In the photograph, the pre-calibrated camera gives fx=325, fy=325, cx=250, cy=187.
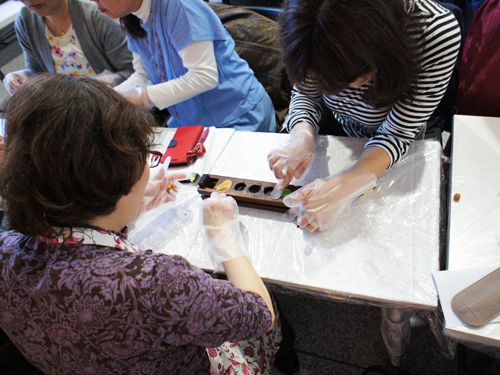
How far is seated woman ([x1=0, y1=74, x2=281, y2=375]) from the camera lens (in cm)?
55

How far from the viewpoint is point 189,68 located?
1382mm

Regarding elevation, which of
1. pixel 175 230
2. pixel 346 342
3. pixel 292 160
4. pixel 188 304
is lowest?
pixel 346 342

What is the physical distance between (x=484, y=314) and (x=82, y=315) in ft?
2.64

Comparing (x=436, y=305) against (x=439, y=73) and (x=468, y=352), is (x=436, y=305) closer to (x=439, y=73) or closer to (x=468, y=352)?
(x=439, y=73)

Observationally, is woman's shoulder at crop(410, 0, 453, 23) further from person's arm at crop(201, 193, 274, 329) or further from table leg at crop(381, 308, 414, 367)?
table leg at crop(381, 308, 414, 367)

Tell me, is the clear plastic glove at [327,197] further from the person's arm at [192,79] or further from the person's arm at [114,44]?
the person's arm at [114,44]

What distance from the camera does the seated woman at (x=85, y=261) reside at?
0.55 meters

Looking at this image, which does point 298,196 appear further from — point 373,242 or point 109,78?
point 109,78

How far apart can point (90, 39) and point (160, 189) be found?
1048 mm

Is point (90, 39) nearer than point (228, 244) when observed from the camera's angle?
No

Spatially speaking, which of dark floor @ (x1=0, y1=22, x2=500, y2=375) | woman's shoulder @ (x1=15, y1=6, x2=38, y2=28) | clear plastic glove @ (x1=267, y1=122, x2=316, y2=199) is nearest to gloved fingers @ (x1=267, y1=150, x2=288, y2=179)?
clear plastic glove @ (x1=267, y1=122, x2=316, y2=199)

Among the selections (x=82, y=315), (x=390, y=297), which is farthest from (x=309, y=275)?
(x=82, y=315)

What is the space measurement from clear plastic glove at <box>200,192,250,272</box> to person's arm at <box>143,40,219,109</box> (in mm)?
617

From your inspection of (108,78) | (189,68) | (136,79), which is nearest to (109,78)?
(108,78)
